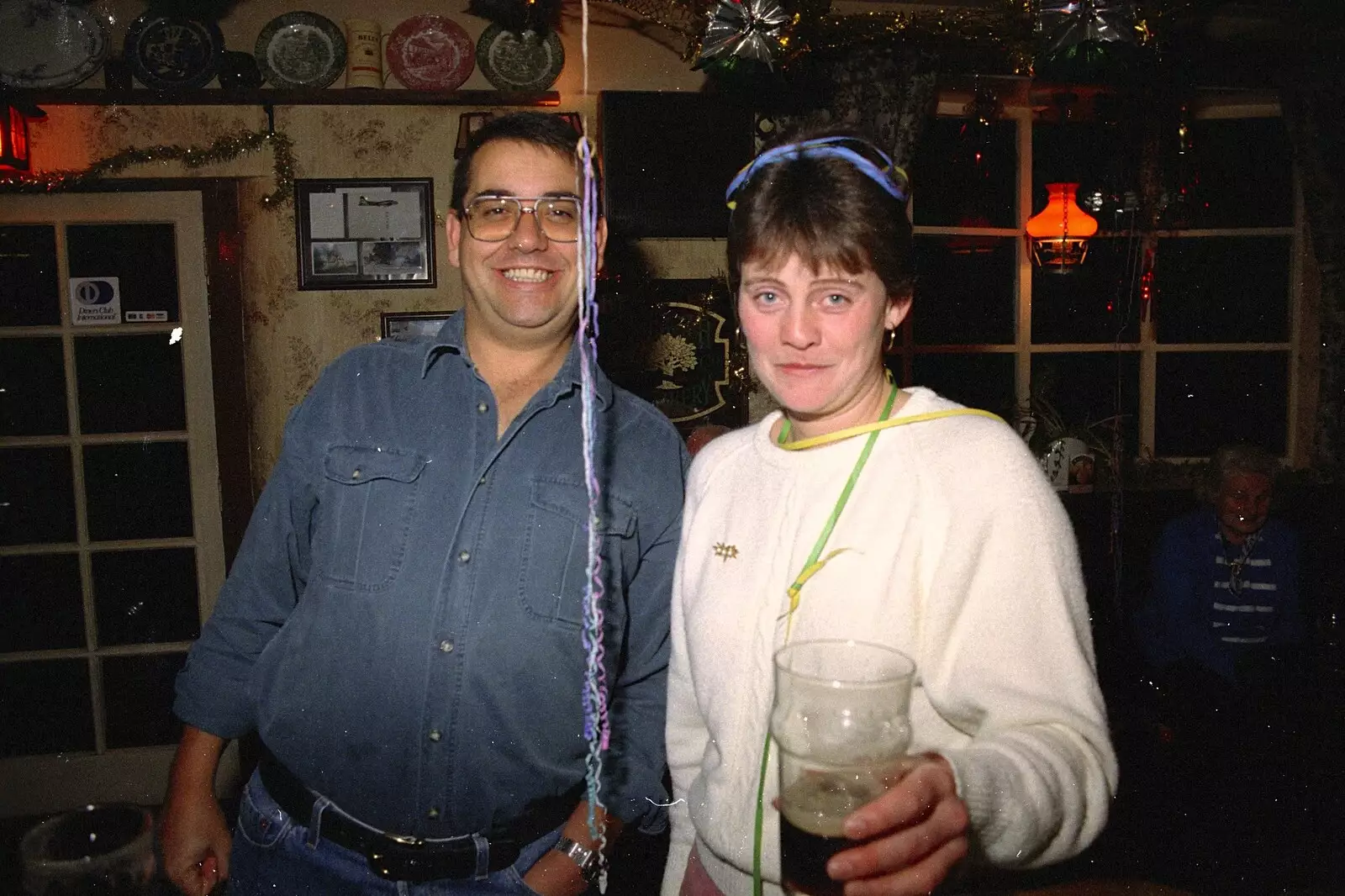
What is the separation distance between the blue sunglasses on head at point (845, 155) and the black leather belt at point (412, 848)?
1.26 metres

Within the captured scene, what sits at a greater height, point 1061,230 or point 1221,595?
point 1061,230

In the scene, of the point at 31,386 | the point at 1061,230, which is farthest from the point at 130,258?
the point at 1061,230

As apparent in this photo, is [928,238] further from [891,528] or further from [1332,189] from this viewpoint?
[891,528]

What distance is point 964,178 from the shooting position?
199 inches

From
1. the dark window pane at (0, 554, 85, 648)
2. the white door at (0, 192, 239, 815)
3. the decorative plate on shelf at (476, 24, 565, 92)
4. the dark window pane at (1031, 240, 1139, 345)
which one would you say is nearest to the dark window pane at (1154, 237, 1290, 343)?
the dark window pane at (1031, 240, 1139, 345)

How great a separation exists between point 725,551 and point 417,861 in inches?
31.9

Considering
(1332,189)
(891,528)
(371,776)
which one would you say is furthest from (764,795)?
(1332,189)

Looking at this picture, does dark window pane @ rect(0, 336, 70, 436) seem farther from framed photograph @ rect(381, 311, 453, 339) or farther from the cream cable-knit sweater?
the cream cable-knit sweater

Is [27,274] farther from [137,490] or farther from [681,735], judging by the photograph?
[681,735]

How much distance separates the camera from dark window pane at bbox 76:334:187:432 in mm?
4051

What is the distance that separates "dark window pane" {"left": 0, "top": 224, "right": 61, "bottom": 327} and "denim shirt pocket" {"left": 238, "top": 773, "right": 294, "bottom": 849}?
349 centimetres

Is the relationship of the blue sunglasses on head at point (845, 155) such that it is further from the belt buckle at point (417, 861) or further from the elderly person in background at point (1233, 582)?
the elderly person in background at point (1233, 582)

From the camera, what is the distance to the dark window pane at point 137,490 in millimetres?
4094

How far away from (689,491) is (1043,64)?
271 centimetres
